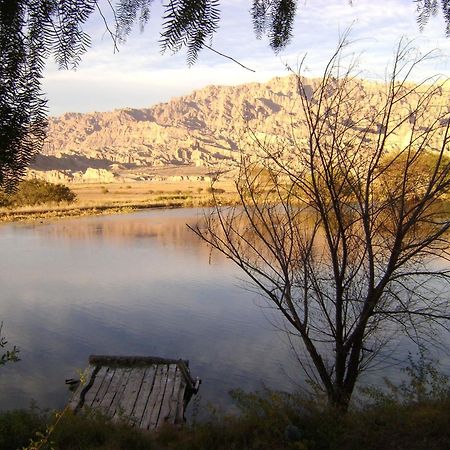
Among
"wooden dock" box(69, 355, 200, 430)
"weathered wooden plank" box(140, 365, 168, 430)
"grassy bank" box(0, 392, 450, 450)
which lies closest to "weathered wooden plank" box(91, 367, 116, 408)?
"wooden dock" box(69, 355, 200, 430)

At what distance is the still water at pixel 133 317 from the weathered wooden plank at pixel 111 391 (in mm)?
870

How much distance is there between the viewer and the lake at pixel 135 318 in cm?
848

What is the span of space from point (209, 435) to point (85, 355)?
5.43m

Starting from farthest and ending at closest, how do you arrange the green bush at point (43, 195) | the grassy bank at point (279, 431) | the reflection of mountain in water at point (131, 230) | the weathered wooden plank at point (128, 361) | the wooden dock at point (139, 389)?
1. the green bush at point (43, 195)
2. the reflection of mountain in water at point (131, 230)
3. the weathered wooden plank at point (128, 361)
4. the wooden dock at point (139, 389)
5. the grassy bank at point (279, 431)

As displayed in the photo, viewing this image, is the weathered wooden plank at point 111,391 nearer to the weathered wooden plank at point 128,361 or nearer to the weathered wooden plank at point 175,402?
the weathered wooden plank at point 128,361

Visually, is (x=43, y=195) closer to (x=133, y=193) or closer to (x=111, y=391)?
A: (x=133, y=193)

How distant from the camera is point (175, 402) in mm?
7082

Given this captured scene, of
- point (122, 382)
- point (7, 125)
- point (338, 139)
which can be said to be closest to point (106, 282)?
point (122, 382)

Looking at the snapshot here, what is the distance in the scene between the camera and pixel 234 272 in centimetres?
1470

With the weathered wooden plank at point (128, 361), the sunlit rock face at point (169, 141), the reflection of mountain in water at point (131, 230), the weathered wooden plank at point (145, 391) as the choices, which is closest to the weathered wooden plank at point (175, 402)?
the weathered wooden plank at point (145, 391)

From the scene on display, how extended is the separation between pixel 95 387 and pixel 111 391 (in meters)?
0.29

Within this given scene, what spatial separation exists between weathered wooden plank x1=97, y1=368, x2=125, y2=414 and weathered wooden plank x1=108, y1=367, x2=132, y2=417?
0.14 ft

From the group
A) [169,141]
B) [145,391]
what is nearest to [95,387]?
[145,391]

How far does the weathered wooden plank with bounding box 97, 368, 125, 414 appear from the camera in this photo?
6.91 m
